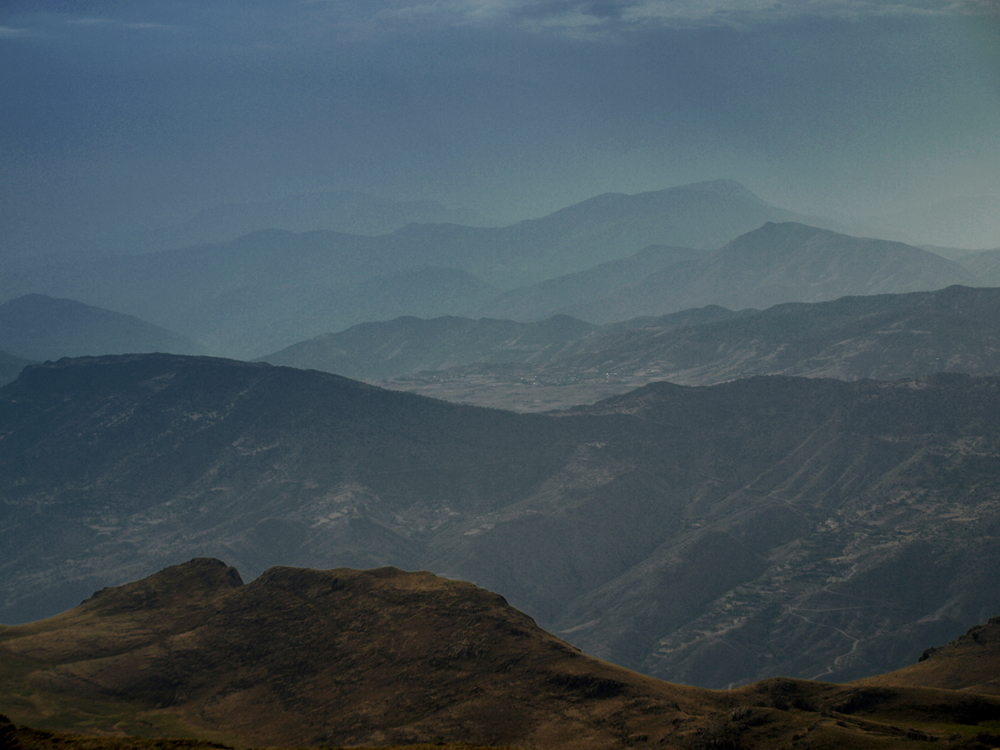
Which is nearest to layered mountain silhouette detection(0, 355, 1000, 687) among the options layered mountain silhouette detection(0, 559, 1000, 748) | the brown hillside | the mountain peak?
the brown hillside

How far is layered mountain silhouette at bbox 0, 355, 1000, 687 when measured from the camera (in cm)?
11088

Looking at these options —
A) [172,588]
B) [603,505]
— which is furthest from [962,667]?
[603,505]

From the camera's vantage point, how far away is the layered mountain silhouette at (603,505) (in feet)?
364

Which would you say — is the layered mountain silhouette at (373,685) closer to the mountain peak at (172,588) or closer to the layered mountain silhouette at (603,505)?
the mountain peak at (172,588)

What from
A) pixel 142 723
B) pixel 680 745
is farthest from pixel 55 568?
pixel 680 745

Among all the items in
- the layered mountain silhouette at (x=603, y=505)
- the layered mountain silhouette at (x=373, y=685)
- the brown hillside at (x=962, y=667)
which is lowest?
the layered mountain silhouette at (x=603, y=505)

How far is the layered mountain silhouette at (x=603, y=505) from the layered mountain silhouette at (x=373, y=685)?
5979 centimetres

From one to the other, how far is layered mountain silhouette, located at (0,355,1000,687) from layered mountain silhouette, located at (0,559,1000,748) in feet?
196

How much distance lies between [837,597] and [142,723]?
95.6 m

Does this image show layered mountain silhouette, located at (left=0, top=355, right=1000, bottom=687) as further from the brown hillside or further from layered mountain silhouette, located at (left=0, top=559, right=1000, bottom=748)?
layered mountain silhouette, located at (left=0, top=559, right=1000, bottom=748)

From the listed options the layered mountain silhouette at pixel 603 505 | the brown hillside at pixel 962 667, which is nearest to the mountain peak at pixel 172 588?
the brown hillside at pixel 962 667

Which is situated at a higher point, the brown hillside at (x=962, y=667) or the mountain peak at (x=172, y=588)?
the mountain peak at (x=172, y=588)

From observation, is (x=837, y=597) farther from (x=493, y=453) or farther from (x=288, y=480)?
(x=288, y=480)

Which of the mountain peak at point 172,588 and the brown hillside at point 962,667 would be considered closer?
the brown hillside at point 962,667
